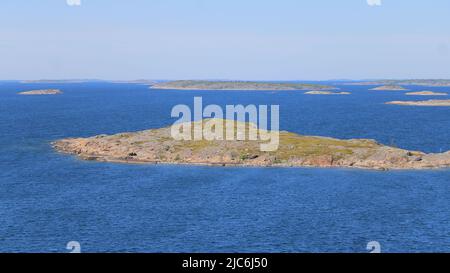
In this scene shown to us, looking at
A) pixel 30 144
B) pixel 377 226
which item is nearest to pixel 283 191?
pixel 377 226

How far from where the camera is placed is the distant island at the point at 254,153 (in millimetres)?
116062

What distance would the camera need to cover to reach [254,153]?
404ft

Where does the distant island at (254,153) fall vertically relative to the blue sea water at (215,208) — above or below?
above

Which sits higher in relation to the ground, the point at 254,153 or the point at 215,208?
the point at 254,153

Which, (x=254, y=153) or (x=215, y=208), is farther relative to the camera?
(x=254, y=153)

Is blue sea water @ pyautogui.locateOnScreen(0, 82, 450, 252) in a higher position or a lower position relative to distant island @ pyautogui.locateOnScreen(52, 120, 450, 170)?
lower

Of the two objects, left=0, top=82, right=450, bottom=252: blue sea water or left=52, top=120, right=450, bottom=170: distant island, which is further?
left=52, top=120, right=450, bottom=170: distant island

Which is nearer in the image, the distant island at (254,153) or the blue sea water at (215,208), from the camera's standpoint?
the blue sea water at (215,208)

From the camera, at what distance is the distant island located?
116062mm
